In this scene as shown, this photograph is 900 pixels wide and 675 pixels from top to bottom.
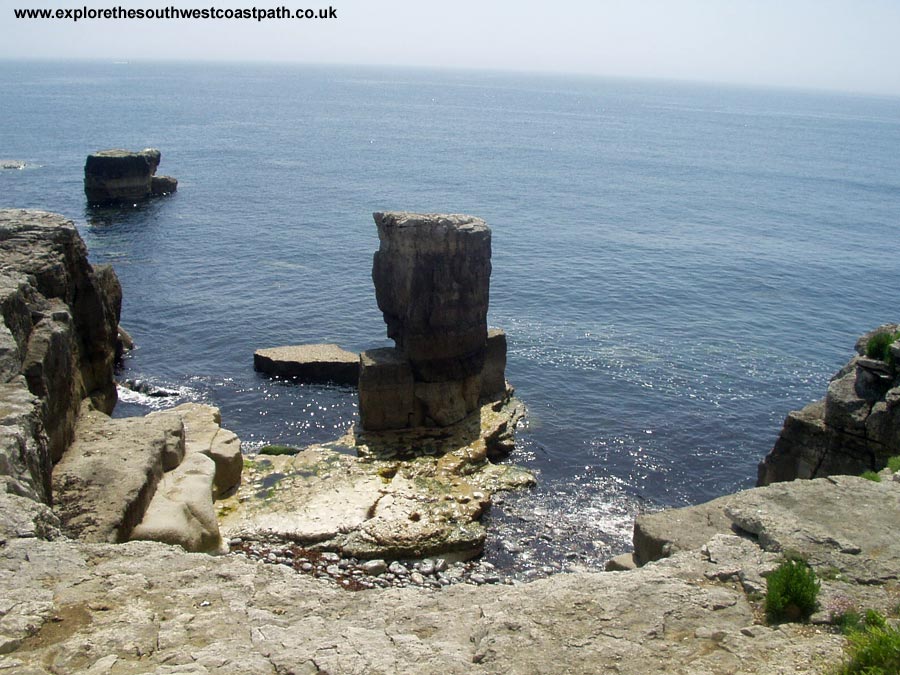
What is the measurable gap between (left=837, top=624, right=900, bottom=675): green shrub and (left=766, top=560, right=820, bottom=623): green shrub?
3.74ft

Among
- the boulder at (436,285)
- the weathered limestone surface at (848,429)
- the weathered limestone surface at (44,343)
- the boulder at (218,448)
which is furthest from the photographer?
the boulder at (436,285)

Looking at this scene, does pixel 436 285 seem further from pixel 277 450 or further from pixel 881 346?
pixel 881 346

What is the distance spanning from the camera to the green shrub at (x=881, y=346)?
2037cm

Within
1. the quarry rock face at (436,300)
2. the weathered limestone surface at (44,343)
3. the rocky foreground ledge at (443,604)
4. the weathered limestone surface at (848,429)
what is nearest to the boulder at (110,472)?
the weathered limestone surface at (44,343)

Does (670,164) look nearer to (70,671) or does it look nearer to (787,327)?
(787,327)

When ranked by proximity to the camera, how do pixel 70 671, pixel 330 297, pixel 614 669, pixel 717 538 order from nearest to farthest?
1. pixel 70 671
2. pixel 614 669
3. pixel 717 538
4. pixel 330 297

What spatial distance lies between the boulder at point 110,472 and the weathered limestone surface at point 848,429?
15.8 metres

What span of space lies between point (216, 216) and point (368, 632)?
6762 cm

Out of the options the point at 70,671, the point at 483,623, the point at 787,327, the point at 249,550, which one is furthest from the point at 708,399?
the point at 70,671

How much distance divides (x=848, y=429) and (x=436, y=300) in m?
15.6

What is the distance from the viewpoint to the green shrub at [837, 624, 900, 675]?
7.72 meters

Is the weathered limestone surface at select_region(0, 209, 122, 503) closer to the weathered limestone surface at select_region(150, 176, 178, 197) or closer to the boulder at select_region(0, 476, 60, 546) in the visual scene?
the boulder at select_region(0, 476, 60, 546)

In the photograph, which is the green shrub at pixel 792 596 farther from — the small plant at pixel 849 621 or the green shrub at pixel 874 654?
the green shrub at pixel 874 654

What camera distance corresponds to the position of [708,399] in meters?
37.9
